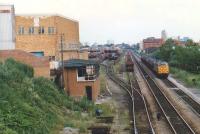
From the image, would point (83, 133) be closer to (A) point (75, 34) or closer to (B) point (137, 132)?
(B) point (137, 132)

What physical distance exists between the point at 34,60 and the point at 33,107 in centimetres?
1860

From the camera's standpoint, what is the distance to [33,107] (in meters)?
32.6

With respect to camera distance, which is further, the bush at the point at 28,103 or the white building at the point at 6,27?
the white building at the point at 6,27

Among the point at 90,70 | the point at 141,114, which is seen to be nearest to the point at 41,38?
the point at 90,70

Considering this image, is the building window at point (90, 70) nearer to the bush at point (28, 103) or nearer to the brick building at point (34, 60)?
the brick building at point (34, 60)

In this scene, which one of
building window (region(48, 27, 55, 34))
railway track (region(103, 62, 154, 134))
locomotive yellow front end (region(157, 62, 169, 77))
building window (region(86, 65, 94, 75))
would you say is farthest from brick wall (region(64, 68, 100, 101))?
building window (region(48, 27, 55, 34))

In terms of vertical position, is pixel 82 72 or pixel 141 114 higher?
pixel 82 72

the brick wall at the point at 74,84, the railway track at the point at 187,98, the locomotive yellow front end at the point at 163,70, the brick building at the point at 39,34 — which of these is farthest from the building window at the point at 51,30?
the brick wall at the point at 74,84

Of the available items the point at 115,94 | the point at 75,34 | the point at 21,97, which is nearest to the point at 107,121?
the point at 21,97

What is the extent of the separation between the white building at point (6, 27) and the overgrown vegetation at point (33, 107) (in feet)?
52.2

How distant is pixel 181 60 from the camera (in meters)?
97.9

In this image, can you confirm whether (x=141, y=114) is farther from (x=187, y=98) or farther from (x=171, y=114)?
(x=187, y=98)

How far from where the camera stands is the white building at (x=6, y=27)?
5882 centimetres

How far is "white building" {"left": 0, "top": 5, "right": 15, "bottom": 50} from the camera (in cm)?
5882
